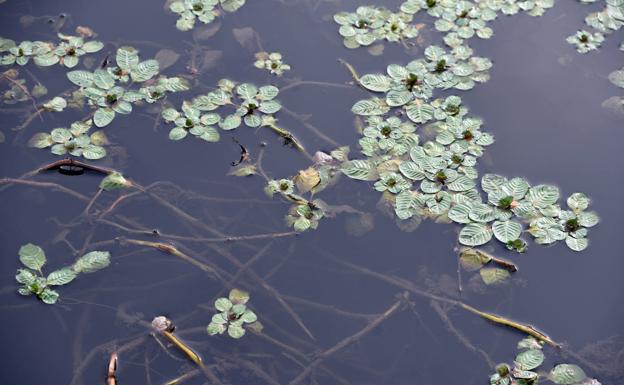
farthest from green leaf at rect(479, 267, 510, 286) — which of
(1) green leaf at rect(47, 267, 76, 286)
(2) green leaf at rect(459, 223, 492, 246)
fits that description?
(1) green leaf at rect(47, 267, 76, 286)

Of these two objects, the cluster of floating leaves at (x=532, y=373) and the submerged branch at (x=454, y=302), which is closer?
the cluster of floating leaves at (x=532, y=373)

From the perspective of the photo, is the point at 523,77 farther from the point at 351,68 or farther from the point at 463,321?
the point at 463,321

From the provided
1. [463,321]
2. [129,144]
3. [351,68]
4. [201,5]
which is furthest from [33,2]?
[463,321]

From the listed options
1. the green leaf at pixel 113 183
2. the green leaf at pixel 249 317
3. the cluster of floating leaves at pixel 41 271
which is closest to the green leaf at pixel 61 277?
the cluster of floating leaves at pixel 41 271

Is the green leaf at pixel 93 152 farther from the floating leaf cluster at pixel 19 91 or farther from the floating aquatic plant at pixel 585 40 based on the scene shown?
the floating aquatic plant at pixel 585 40

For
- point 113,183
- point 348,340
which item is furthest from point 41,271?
point 348,340

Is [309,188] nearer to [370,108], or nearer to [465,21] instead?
[370,108]
